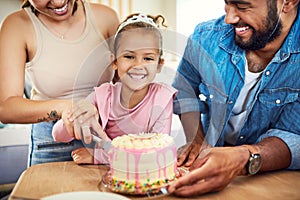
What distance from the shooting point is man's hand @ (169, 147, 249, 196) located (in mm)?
788

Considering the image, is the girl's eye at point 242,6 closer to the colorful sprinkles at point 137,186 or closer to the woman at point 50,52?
the woman at point 50,52

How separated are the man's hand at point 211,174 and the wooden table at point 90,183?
0.02 m

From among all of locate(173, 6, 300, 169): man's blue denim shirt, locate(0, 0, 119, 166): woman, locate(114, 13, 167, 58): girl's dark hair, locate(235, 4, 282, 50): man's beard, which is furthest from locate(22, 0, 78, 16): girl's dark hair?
locate(235, 4, 282, 50): man's beard

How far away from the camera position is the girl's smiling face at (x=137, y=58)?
878mm

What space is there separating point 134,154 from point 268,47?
0.45m

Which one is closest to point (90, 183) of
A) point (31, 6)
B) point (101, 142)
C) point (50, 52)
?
point (101, 142)

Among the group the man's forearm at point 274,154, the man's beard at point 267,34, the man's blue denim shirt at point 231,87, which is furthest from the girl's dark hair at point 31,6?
the man's forearm at point 274,154

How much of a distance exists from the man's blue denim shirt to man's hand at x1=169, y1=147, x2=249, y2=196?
13cm

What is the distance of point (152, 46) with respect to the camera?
0.88 metres

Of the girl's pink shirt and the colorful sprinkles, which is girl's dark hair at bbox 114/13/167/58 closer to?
the girl's pink shirt

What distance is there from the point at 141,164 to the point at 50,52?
13.7 inches

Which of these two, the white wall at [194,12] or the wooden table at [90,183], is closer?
the wooden table at [90,183]

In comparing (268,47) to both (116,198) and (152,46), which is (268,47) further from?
(116,198)

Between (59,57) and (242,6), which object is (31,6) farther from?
(242,6)
